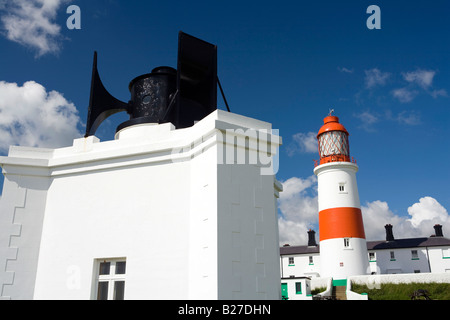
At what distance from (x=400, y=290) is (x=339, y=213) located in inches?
247

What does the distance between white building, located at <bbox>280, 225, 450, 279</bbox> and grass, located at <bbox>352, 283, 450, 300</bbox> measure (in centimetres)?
1154

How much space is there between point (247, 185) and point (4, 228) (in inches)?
180

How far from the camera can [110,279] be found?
22.0ft

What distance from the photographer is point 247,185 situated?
6.19 meters

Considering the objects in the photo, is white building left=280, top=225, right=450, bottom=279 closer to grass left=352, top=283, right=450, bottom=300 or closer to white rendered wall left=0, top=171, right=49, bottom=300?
grass left=352, top=283, right=450, bottom=300

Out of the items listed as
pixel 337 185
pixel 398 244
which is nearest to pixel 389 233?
pixel 398 244

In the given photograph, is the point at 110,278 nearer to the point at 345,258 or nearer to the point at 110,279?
the point at 110,279

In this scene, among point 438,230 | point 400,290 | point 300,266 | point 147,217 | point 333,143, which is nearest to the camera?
point 147,217

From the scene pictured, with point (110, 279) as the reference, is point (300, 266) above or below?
above

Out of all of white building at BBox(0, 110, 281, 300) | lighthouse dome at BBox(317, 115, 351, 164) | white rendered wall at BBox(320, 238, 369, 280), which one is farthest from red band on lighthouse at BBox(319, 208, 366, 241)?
white building at BBox(0, 110, 281, 300)

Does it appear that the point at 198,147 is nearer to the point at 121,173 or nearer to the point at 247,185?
the point at 247,185

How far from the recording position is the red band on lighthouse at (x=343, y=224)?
27.6 m

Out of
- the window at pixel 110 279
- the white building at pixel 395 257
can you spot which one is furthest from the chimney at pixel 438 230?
the window at pixel 110 279
